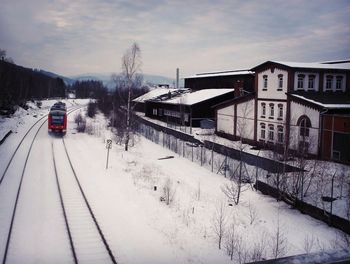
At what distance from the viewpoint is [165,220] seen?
12.4 metres

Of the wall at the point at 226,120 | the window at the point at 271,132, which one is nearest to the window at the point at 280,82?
the window at the point at 271,132

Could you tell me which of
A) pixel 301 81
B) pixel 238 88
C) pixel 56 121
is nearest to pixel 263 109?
pixel 301 81

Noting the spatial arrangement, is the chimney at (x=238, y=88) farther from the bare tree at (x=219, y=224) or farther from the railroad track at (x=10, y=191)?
the bare tree at (x=219, y=224)

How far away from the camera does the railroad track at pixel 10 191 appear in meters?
10.4

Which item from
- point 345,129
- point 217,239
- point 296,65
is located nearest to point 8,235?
point 217,239

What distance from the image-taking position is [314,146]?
941 inches

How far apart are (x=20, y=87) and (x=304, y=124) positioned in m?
66.1

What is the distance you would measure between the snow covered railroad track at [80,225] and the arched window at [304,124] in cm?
1569

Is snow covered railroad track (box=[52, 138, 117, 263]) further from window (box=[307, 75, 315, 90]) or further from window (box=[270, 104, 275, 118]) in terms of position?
window (box=[307, 75, 315, 90])

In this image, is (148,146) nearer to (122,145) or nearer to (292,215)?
(122,145)

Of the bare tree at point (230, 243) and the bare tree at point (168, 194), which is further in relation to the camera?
the bare tree at point (168, 194)

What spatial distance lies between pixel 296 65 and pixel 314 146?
7.52m

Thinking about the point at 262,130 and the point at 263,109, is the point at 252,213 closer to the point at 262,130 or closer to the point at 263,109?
the point at 262,130

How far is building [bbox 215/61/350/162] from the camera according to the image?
2311 centimetres
